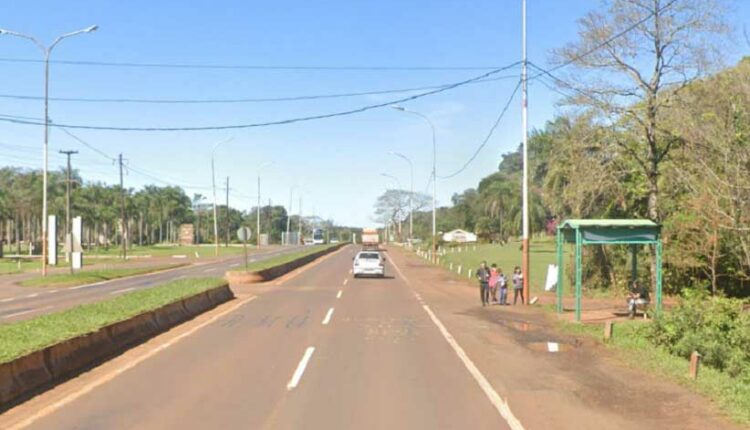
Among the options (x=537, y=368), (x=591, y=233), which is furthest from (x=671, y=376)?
(x=591, y=233)

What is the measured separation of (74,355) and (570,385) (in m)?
7.84

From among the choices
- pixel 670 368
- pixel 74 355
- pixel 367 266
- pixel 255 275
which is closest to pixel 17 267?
pixel 255 275

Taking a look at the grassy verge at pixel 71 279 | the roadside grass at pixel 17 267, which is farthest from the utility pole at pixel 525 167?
the roadside grass at pixel 17 267

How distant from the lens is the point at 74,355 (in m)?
12.0

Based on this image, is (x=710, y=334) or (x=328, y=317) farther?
(x=328, y=317)

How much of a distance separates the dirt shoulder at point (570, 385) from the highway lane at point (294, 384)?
0.58m

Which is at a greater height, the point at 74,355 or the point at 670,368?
the point at 74,355

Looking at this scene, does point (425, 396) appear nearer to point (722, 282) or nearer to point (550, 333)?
point (550, 333)

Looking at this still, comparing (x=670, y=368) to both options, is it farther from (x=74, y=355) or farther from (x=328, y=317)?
(x=328, y=317)

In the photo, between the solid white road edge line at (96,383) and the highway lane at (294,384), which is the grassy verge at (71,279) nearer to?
the highway lane at (294,384)

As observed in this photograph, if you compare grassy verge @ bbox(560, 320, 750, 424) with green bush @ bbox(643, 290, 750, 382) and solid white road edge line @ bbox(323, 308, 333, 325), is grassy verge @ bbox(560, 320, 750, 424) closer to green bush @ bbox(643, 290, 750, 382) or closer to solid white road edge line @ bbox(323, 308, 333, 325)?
green bush @ bbox(643, 290, 750, 382)

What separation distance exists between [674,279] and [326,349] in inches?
739

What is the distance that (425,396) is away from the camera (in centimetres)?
1006

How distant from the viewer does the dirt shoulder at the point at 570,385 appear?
29.1 feet
